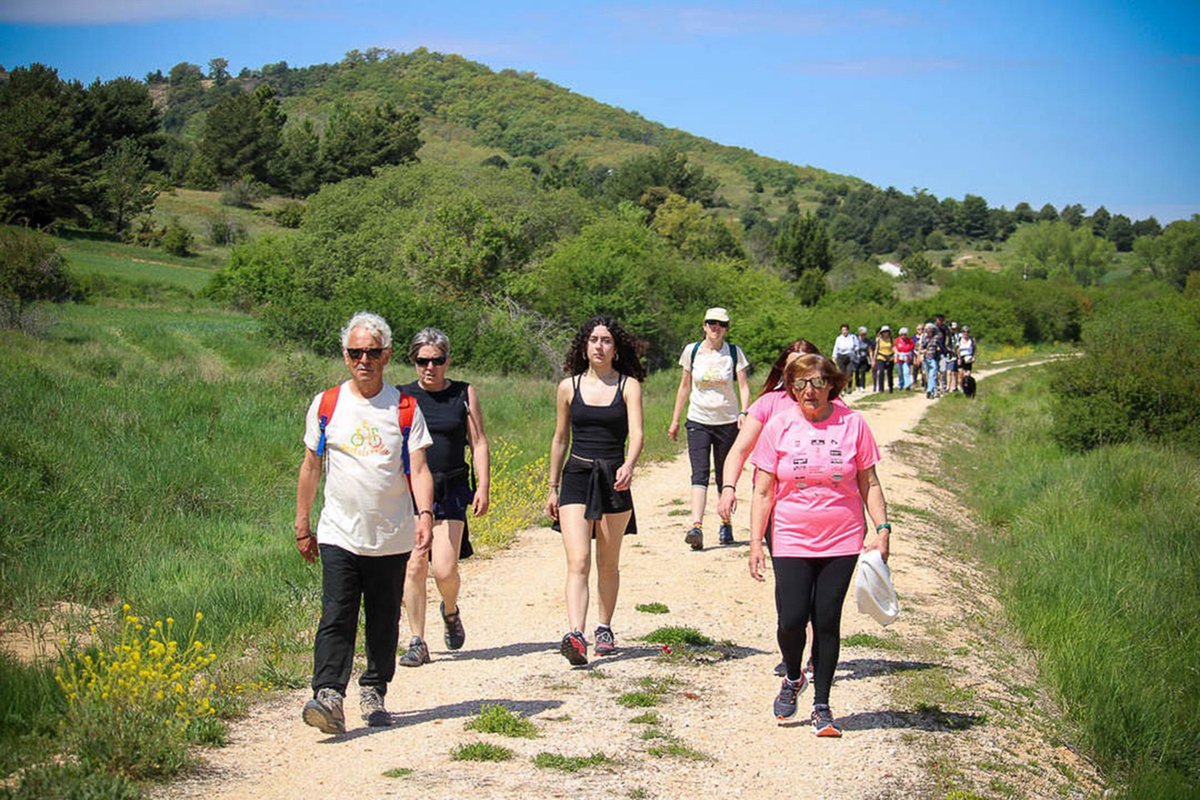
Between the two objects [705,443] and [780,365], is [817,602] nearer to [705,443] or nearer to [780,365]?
[780,365]

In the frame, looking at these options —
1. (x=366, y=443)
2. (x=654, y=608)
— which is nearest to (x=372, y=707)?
(x=366, y=443)

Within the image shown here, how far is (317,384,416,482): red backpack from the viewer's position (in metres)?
5.62

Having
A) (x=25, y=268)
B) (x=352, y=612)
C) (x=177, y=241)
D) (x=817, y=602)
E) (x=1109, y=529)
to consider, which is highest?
(x=177, y=241)

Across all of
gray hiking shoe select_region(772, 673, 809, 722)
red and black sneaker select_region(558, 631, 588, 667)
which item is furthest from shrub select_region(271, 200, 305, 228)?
gray hiking shoe select_region(772, 673, 809, 722)

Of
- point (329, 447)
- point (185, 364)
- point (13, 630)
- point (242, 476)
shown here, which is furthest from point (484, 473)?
point (185, 364)

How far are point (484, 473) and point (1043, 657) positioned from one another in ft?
16.3

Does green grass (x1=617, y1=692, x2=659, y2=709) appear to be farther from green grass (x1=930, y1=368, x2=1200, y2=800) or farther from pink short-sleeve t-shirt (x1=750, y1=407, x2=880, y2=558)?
green grass (x1=930, y1=368, x2=1200, y2=800)

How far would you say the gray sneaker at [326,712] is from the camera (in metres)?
5.51

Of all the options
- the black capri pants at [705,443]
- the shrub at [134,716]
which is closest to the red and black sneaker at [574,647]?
the shrub at [134,716]

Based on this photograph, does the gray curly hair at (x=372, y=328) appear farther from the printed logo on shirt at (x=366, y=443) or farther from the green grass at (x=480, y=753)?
the green grass at (x=480, y=753)

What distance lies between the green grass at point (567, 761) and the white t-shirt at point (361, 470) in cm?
129

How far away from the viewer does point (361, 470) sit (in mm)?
5594

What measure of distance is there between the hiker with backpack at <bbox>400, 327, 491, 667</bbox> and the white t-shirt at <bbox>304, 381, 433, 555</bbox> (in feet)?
4.09

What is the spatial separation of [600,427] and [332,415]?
2.05 meters
